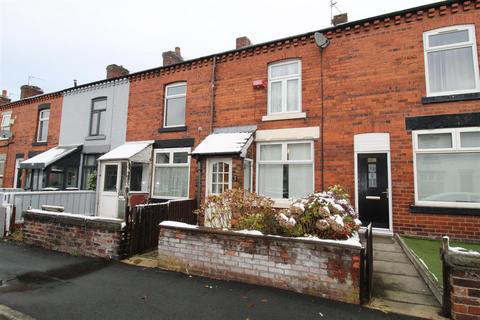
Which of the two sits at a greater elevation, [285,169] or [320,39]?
[320,39]

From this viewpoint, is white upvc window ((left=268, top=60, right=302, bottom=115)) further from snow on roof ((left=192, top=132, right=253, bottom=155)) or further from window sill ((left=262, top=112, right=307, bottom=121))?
snow on roof ((left=192, top=132, right=253, bottom=155))

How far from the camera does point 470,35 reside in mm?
7344

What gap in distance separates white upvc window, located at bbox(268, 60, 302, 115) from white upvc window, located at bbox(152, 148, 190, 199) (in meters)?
3.80

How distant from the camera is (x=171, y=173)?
11.2 meters

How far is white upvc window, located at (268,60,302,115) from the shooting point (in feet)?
30.9

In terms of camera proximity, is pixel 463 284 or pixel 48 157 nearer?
pixel 463 284

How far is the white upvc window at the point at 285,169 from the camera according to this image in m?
8.88

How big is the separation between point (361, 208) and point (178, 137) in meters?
7.09

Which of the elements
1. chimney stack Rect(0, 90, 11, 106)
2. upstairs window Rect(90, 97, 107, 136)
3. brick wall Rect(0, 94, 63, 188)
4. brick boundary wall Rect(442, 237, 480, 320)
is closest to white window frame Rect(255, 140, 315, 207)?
brick boundary wall Rect(442, 237, 480, 320)

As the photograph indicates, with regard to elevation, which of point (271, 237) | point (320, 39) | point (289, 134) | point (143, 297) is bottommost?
point (143, 297)

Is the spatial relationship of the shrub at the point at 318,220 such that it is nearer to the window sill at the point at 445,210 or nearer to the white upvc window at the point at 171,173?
the window sill at the point at 445,210

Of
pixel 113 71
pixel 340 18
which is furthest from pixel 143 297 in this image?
pixel 113 71

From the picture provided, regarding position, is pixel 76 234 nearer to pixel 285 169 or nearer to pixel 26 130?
pixel 285 169

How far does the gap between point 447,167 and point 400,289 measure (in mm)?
4445
